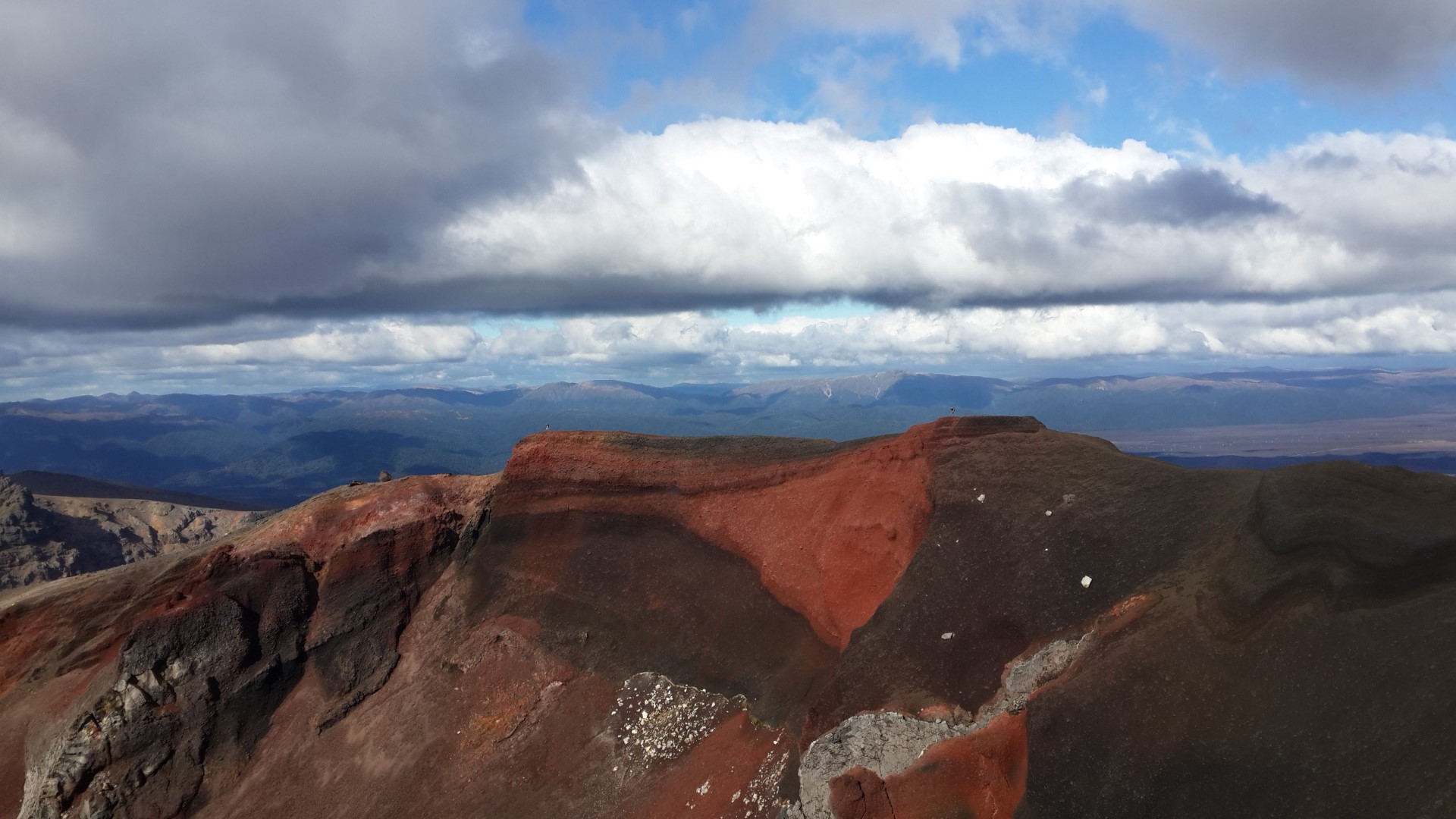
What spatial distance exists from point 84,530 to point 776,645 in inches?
4739

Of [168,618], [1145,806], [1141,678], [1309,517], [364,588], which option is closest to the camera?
[1145,806]

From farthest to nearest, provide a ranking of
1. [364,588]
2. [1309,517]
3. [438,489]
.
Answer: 1. [438,489]
2. [364,588]
3. [1309,517]

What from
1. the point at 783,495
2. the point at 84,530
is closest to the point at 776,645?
the point at 783,495

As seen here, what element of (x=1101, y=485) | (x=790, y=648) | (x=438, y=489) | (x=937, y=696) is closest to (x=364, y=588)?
(x=438, y=489)

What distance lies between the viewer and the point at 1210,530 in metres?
19.1

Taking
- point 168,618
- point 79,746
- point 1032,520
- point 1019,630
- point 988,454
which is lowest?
point 79,746

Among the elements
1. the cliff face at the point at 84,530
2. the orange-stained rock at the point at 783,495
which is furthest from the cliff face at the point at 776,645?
the cliff face at the point at 84,530

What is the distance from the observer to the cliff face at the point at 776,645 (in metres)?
14.5

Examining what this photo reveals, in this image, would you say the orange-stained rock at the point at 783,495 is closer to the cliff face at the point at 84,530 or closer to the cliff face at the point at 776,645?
the cliff face at the point at 776,645

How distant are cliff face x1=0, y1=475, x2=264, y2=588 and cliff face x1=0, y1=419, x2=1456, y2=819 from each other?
5798cm

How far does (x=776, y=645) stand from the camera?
24.9 m

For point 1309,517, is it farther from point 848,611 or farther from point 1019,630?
point 848,611

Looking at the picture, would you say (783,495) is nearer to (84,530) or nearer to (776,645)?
(776,645)

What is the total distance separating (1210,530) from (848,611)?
10163mm
